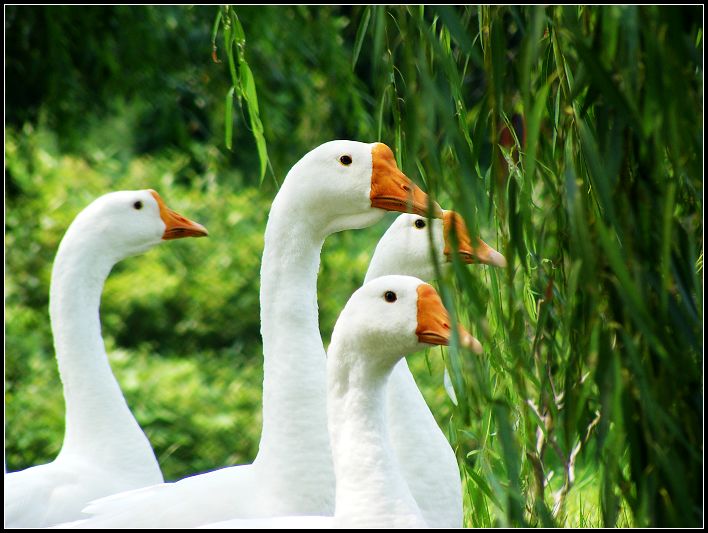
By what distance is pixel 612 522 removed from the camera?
2115 millimetres

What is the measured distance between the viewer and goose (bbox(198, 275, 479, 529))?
2.57m

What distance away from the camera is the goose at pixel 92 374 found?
358 centimetres

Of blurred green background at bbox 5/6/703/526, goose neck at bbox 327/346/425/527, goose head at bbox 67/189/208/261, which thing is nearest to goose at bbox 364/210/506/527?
blurred green background at bbox 5/6/703/526

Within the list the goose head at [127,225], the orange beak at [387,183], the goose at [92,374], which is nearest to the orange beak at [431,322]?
the orange beak at [387,183]

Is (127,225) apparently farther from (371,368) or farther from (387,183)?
(371,368)

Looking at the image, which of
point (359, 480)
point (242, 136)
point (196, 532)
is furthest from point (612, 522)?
point (242, 136)

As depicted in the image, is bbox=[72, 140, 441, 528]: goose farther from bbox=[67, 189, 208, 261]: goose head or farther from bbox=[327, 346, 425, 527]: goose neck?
bbox=[67, 189, 208, 261]: goose head

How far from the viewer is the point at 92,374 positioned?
3.91m

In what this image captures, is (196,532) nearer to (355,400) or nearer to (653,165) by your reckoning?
(355,400)

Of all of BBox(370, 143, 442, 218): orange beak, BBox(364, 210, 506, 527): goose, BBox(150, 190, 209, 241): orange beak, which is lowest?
BBox(364, 210, 506, 527): goose

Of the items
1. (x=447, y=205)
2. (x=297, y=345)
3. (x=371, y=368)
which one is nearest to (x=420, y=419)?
(x=297, y=345)

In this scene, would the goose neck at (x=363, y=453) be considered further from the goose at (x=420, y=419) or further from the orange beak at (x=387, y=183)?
the orange beak at (x=387, y=183)

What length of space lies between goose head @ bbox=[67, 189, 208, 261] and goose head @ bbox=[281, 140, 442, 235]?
1036 millimetres

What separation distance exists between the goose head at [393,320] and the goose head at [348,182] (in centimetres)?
47
